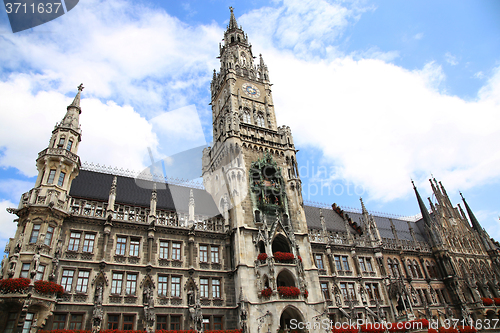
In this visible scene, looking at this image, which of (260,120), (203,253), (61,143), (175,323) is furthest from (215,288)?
(260,120)

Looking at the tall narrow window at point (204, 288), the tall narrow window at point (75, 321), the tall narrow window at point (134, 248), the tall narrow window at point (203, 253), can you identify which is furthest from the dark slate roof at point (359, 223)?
the tall narrow window at point (75, 321)

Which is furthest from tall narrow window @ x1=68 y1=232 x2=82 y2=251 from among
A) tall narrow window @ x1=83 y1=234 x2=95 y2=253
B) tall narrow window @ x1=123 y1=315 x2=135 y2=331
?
tall narrow window @ x1=123 y1=315 x2=135 y2=331

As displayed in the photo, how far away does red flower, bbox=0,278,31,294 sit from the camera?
2333 centimetres

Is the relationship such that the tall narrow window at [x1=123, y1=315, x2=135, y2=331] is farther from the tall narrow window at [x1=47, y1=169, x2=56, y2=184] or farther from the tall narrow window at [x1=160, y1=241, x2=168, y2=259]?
the tall narrow window at [x1=47, y1=169, x2=56, y2=184]

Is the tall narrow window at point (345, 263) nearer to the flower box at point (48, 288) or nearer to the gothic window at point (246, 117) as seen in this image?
the gothic window at point (246, 117)

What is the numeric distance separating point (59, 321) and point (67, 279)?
10.5 ft

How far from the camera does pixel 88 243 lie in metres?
29.3

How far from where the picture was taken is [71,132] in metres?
32.7

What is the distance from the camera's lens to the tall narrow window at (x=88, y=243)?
95.2 feet

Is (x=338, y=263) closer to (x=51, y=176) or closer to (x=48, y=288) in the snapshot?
(x=48, y=288)

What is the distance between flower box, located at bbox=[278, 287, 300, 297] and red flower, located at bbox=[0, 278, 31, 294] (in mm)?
20770

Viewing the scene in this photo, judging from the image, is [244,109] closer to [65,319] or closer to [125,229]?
[125,229]

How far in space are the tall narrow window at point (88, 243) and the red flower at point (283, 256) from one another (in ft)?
56.4

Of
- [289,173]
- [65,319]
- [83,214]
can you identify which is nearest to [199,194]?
[289,173]
